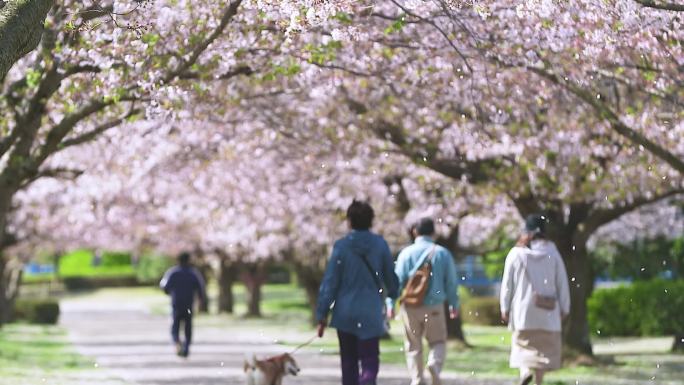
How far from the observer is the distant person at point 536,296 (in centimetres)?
1274

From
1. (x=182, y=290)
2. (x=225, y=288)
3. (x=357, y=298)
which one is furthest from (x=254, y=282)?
(x=357, y=298)

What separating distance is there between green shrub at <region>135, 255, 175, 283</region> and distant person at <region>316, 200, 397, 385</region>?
6169 centimetres

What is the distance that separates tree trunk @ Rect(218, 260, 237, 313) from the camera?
48.8 m

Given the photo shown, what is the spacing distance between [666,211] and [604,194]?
1061 cm

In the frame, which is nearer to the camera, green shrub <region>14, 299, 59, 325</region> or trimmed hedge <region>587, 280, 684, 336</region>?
trimmed hedge <region>587, 280, 684, 336</region>

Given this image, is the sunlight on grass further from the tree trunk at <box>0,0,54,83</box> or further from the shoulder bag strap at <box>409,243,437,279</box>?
the tree trunk at <box>0,0,54,83</box>

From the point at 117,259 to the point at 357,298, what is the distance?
95256mm

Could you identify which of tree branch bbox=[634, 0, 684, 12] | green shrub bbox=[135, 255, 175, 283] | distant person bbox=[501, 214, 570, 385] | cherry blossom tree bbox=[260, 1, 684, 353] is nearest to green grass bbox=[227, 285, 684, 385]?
cherry blossom tree bbox=[260, 1, 684, 353]

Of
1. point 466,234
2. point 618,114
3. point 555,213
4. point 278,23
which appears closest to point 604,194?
point 555,213

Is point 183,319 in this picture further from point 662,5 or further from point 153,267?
point 153,267

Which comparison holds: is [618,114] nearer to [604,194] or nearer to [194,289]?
[604,194]

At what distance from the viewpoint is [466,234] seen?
1300 inches

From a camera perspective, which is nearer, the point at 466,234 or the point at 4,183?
the point at 4,183

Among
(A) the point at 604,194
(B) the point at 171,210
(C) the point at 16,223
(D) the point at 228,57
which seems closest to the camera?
(D) the point at 228,57
